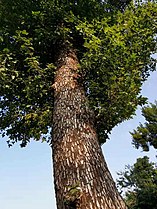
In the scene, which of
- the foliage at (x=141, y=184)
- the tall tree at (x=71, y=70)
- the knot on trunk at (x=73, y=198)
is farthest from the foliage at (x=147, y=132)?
the knot on trunk at (x=73, y=198)

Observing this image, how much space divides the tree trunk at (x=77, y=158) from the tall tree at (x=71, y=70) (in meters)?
0.02

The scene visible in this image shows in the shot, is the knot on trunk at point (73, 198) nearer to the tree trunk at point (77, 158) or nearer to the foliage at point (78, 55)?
the tree trunk at point (77, 158)

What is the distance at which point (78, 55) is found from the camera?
670cm

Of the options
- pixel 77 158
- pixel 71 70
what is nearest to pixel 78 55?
pixel 71 70

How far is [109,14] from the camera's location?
668 centimetres

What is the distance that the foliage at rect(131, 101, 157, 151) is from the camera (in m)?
25.4

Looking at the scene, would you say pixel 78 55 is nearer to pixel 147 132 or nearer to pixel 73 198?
pixel 73 198

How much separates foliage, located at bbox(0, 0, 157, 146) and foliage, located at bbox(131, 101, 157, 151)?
19020 mm

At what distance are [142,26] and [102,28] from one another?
950 mm

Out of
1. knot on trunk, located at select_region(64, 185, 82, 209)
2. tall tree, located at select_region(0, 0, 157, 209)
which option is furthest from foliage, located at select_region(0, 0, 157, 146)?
knot on trunk, located at select_region(64, 185, 82, 209)

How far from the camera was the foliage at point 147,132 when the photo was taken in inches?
1000

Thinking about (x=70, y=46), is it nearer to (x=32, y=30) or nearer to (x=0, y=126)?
(x=32, y=30)

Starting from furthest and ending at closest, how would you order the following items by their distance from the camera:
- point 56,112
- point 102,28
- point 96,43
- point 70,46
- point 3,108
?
point 3,108 → point 70,46 → point 102,28 → point 96,43 → point 56,112

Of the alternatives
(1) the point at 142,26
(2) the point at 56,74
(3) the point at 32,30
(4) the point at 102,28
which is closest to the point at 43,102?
(2) the point at 56,74
